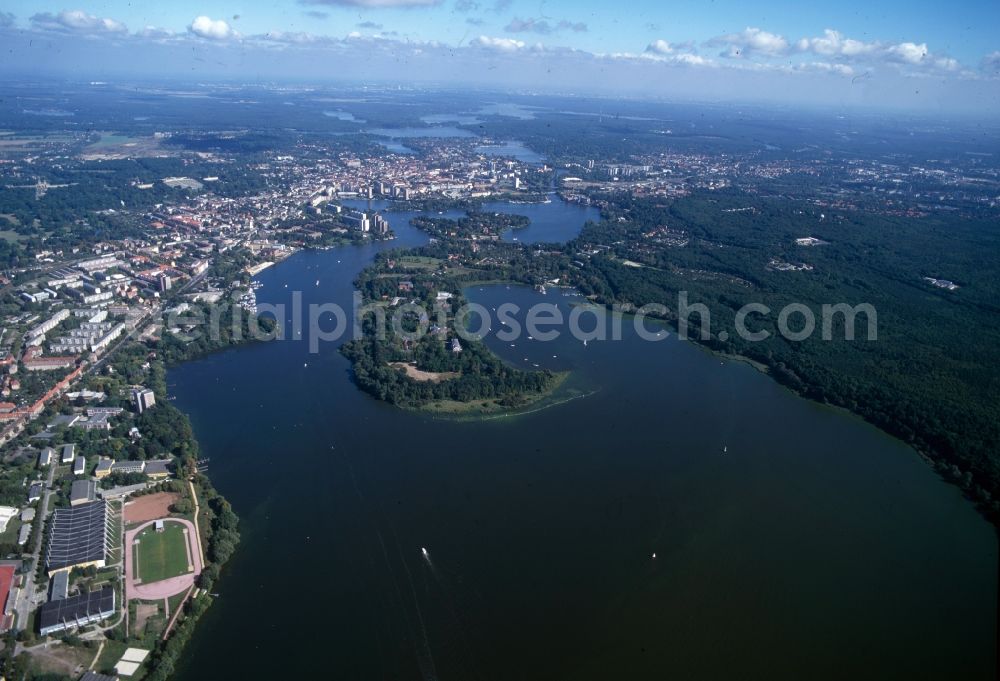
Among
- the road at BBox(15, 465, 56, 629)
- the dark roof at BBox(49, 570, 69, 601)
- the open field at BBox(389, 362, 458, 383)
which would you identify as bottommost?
the road at BBox(15, 465, 56, 629)

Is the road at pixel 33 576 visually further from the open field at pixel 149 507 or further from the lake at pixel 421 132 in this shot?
the lake at pixel 421 132

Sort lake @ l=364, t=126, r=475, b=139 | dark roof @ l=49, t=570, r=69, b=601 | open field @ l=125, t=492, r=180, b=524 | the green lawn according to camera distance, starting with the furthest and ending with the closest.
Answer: lake @ l=364, t=126, r=475, b=139, open field @ l=125, t=492, r=180, b=524, the green lawn, dark roof @ l=49, t=570, r=69, b=601

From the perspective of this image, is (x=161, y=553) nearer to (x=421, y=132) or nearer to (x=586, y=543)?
(x=586, y=543)

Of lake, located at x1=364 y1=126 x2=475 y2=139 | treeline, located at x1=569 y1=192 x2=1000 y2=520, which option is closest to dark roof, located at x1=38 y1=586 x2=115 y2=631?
treeline, located at x1=569 y1=192 x2=1000 y2=520

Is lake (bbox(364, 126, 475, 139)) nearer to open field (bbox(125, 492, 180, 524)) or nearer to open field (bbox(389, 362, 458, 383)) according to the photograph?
open field (bbox(389, 362, 458, 383))

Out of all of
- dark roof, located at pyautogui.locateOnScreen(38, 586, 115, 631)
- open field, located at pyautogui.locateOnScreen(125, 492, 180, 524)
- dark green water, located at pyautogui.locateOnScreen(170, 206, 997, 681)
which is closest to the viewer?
dark roof, located at pyautogui.locateOnScreen(38, 586, 115, 631)

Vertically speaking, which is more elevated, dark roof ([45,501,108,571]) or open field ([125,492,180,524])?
dark roof ([45,501,108,571])

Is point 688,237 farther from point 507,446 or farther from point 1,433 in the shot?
point 1,433

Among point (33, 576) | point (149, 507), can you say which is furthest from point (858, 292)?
point (33, 576)
